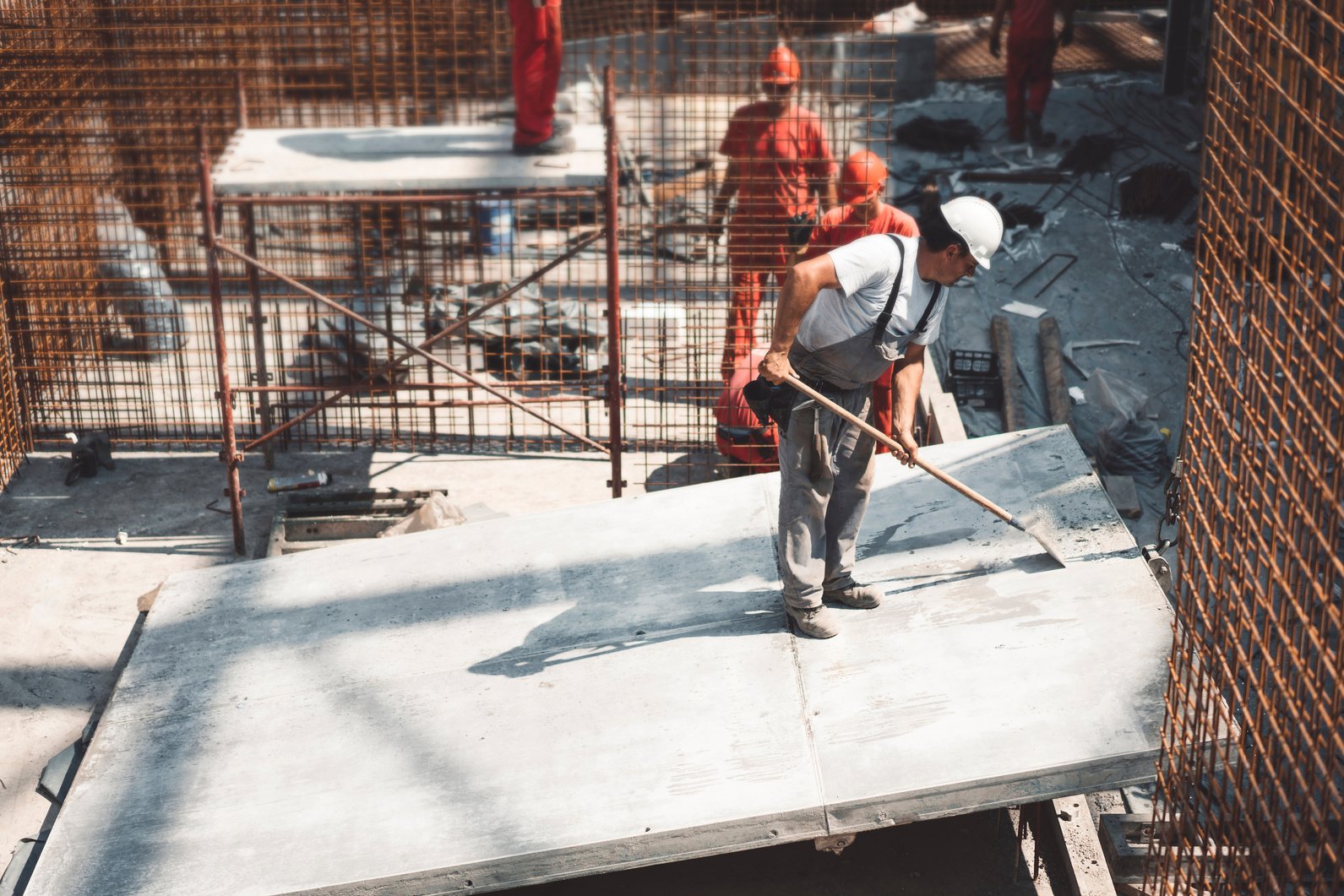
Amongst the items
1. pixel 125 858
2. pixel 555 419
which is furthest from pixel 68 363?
pixel 125 858

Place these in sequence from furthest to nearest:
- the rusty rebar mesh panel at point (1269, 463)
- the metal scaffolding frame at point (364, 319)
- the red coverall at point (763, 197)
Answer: the red coverall at point (763, 197) → the metal scaffolding frame at point (364, 319) → the rusty rebar mesh panel at point (1269, 463)

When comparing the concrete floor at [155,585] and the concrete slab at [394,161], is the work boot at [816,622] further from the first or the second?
the concrete slab at [394,161]

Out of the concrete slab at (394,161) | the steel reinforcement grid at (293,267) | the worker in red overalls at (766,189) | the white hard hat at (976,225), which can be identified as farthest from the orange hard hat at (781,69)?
the white hard hat at (976,225)

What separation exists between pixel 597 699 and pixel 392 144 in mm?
4974

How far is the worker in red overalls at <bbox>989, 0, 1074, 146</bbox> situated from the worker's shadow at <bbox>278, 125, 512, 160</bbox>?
17.9 feet

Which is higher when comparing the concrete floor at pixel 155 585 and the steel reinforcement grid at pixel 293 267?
the steel reinforcement grid at pixel 293 267

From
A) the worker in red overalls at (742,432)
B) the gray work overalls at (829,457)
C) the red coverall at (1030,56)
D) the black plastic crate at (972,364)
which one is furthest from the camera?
the red coverall at (1030,56)

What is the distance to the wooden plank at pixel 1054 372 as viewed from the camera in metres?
9.57

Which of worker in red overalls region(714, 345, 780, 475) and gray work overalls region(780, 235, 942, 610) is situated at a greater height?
gray work overalls region(780, 235, 942, 610)

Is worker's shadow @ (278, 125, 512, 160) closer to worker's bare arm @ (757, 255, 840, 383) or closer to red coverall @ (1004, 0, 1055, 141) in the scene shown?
worker's bare arm @ (757, 255, 840, 383)

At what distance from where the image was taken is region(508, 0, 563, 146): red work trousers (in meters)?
8.80

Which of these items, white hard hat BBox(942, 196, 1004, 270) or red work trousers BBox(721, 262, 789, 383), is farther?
red work trousers BBox(721, 262, 789, 383)

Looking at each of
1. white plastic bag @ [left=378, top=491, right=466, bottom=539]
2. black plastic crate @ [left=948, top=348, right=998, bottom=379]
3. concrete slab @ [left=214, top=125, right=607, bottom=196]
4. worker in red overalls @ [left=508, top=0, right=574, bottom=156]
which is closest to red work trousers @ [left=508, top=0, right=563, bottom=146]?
worker in red overalls @ [left=508, top=0, right=574, bottom=156]

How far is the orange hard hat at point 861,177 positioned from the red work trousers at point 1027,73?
480 cm
